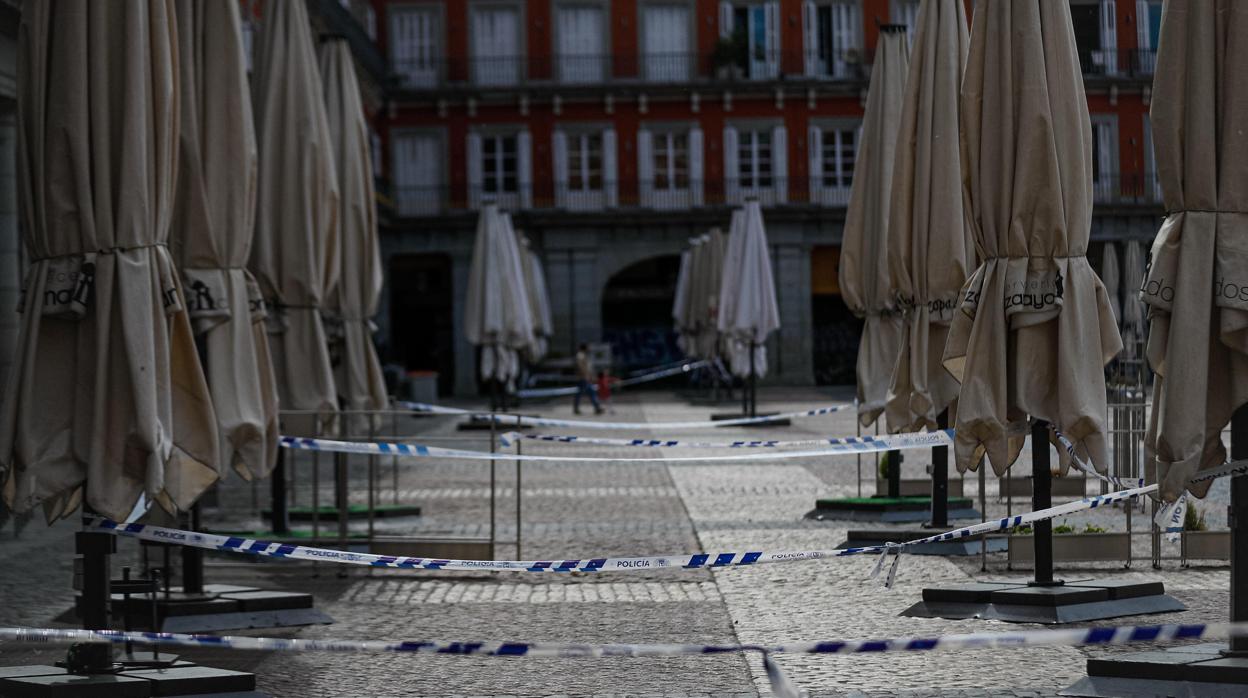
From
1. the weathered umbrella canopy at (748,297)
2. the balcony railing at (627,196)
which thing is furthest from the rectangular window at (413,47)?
the weathered umbrella canopy at (748,297)

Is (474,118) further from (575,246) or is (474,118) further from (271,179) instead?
(271,179)

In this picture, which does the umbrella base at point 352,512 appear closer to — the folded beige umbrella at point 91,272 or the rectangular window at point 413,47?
the folded beige umbrella at point 91,272

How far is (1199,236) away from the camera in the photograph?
20.4ft

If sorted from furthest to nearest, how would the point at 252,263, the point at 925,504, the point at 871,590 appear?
the point at 925,504 → the point at 252,263 → the point at 871,590

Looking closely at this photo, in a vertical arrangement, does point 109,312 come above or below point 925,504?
above

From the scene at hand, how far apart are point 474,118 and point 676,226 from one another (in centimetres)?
634

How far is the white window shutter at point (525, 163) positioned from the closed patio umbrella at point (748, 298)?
19.3m

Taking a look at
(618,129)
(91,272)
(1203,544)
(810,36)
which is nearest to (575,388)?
(618,129)

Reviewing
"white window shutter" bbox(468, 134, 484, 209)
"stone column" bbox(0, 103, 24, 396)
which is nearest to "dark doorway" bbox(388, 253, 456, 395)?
"white window shutter" bbox(468, 134, 484, 209)

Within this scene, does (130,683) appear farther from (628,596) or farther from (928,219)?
(928,219)

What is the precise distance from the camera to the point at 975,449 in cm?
834

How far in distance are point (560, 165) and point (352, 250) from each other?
32.9m

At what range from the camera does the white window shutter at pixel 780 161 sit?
152ft

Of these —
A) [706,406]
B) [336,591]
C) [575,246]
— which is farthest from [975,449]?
[575,246]
